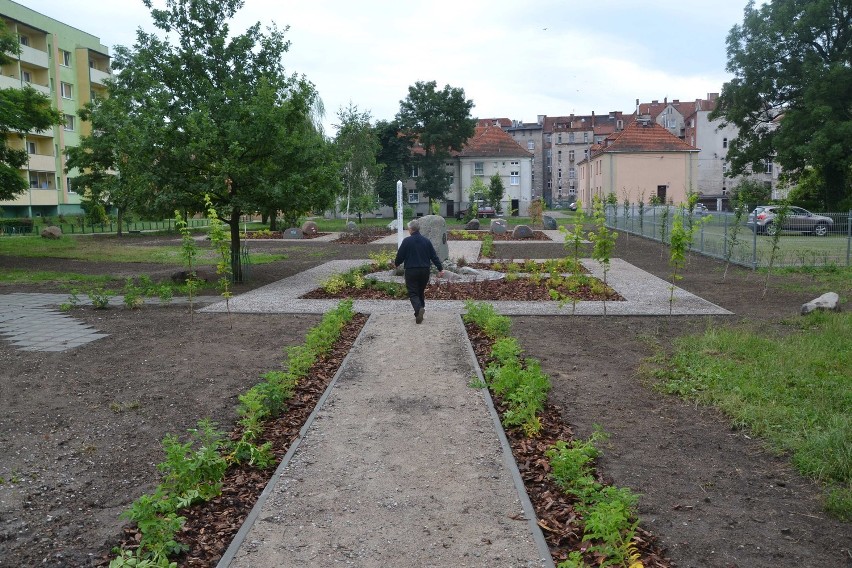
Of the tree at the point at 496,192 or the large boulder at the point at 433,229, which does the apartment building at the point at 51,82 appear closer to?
the tree at the point at 496,192

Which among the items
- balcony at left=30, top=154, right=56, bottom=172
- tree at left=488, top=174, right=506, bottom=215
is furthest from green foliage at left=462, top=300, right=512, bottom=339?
tree at left=488, top=174, right=506, bottom=215

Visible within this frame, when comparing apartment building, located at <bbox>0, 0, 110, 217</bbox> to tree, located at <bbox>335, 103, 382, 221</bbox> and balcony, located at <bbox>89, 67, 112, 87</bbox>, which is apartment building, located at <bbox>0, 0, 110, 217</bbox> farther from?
tree, located at <bbox>335, 103, 382, 221</bbox>

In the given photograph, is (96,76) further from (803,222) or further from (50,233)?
(803,222)

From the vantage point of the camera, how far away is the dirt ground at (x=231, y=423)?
14.8 ft

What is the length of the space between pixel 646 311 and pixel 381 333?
5.25m

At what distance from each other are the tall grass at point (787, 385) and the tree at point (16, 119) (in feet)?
77.8

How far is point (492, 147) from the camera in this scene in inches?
3248

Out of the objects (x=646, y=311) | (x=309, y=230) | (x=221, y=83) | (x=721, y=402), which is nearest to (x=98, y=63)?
(x=309, y=230)

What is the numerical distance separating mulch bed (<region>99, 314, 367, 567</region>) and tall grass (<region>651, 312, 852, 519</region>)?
3.97 meters

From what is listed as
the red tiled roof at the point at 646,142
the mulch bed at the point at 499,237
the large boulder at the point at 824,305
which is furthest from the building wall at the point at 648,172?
the large boulder at the point at 824,305

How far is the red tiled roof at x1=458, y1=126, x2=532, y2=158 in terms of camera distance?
81.6 m

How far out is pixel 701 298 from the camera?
1509 centimetres

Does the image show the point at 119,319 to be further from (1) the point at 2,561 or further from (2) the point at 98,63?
(2) the point at 98,63

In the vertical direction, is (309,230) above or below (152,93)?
below
